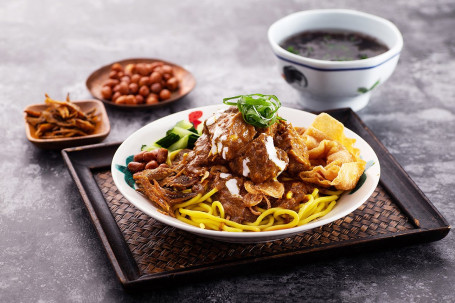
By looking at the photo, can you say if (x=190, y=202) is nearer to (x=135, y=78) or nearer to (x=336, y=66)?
(x=336, y=66)

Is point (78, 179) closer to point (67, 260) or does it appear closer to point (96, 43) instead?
point (67, 260)

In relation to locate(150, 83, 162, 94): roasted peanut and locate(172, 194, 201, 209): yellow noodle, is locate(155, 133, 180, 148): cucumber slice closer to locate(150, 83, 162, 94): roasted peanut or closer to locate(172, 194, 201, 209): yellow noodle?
locate(172, 194, 201, 209): yellow noodle

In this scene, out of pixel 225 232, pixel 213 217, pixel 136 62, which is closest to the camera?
pixel 225 232

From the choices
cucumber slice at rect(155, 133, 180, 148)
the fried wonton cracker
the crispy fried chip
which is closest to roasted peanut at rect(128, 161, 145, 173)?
cucumber slice at rect(155, 133, 180, 148)

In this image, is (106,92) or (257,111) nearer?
(257,111)

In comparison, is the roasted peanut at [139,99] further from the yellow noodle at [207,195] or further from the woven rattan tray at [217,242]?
the yellow noodle at [207,195]

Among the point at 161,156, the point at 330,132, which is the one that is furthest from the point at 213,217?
the point at 330,132

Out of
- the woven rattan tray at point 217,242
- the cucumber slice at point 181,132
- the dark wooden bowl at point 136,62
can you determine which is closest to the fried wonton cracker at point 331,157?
the woven rattan tray at point 217,242
